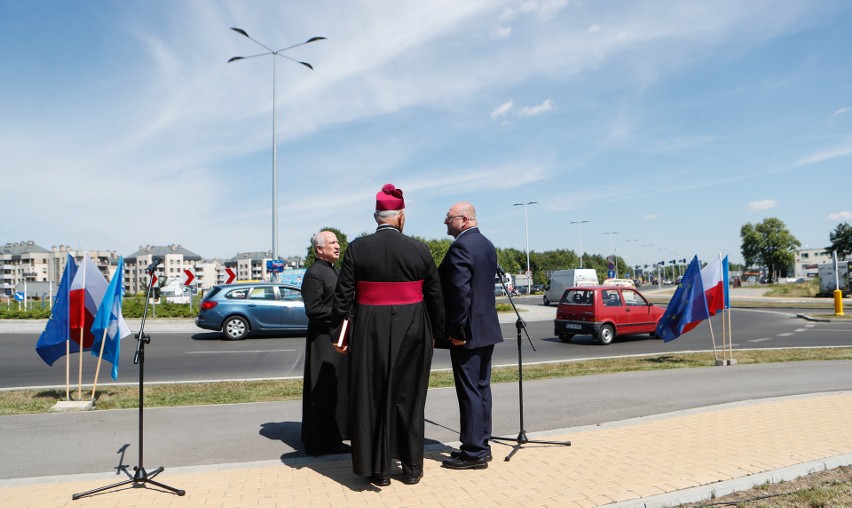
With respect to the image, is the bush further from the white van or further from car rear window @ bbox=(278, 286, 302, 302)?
the white van

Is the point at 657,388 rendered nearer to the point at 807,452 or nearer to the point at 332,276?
the point at 807,452

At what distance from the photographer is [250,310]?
18.4m

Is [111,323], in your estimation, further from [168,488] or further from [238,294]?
[238,294]

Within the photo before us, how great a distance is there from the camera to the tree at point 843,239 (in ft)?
252

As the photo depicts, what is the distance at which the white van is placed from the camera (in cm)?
3994

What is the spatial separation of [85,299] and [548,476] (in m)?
6.64

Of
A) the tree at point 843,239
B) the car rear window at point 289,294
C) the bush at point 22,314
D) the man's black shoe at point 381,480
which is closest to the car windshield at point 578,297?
the car rear window at point 289,294

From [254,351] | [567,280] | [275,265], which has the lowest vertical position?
[254,351]

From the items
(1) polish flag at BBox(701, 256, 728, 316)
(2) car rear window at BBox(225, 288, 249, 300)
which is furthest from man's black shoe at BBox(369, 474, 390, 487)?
(2) car rear window at BBox(225, 288, 249, 300)

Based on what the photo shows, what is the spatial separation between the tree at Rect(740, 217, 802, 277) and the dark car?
4569 inches

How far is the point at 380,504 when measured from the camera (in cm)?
416

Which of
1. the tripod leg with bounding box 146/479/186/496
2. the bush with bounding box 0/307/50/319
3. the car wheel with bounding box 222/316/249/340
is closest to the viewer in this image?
the tripod leg with bounding box 146/479/186/496

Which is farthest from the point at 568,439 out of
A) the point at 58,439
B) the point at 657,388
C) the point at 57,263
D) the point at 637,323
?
the point at 57,263

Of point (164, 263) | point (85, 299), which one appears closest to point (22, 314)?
point (85, 299)
